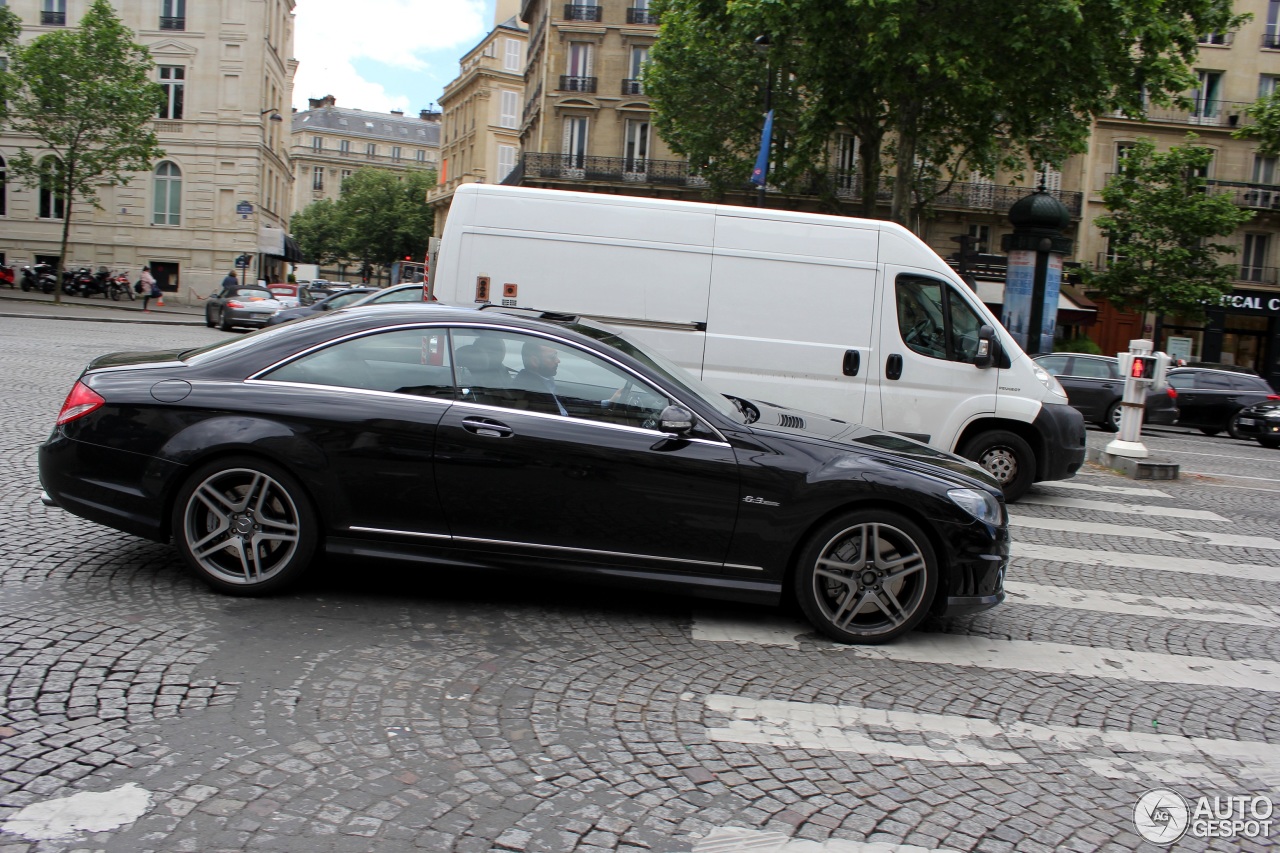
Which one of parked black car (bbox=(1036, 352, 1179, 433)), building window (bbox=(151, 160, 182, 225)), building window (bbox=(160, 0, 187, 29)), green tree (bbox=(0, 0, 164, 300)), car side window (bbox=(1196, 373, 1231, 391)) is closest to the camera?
parked black car (bbox=(1036, 352, 1179, 433))

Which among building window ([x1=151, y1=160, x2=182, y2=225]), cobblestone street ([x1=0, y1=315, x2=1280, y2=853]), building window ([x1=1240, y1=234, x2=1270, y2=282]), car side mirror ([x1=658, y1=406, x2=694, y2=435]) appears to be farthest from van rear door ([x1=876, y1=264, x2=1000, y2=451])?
building window ([x1=151, y1=160, x2=182, y2=225])

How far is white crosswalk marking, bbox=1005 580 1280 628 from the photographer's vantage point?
612 cm

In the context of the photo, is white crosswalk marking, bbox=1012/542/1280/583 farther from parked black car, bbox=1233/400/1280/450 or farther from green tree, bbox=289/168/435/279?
green tree, bbox=289/168/435/279

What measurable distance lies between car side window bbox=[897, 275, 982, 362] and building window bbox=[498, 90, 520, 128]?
68.4 meters

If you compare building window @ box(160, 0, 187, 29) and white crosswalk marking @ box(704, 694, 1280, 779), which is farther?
building window @ box(160, 0, 187, 29)

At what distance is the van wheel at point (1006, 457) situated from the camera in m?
9.23

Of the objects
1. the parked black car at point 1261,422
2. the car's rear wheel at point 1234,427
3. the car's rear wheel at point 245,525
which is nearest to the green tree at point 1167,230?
the car's rear wheel at point 1234,427

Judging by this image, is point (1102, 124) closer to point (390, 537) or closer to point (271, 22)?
point (271, 22)

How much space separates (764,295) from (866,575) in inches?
167

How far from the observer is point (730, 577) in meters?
5.02

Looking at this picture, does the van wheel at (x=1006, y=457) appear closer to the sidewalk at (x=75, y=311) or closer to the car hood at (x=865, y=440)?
the car hood at (x=865, y=440)

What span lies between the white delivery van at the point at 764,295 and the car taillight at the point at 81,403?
416 centimetres

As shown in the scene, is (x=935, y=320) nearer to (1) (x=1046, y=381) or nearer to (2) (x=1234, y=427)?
(1) (x=1046, y=381)
